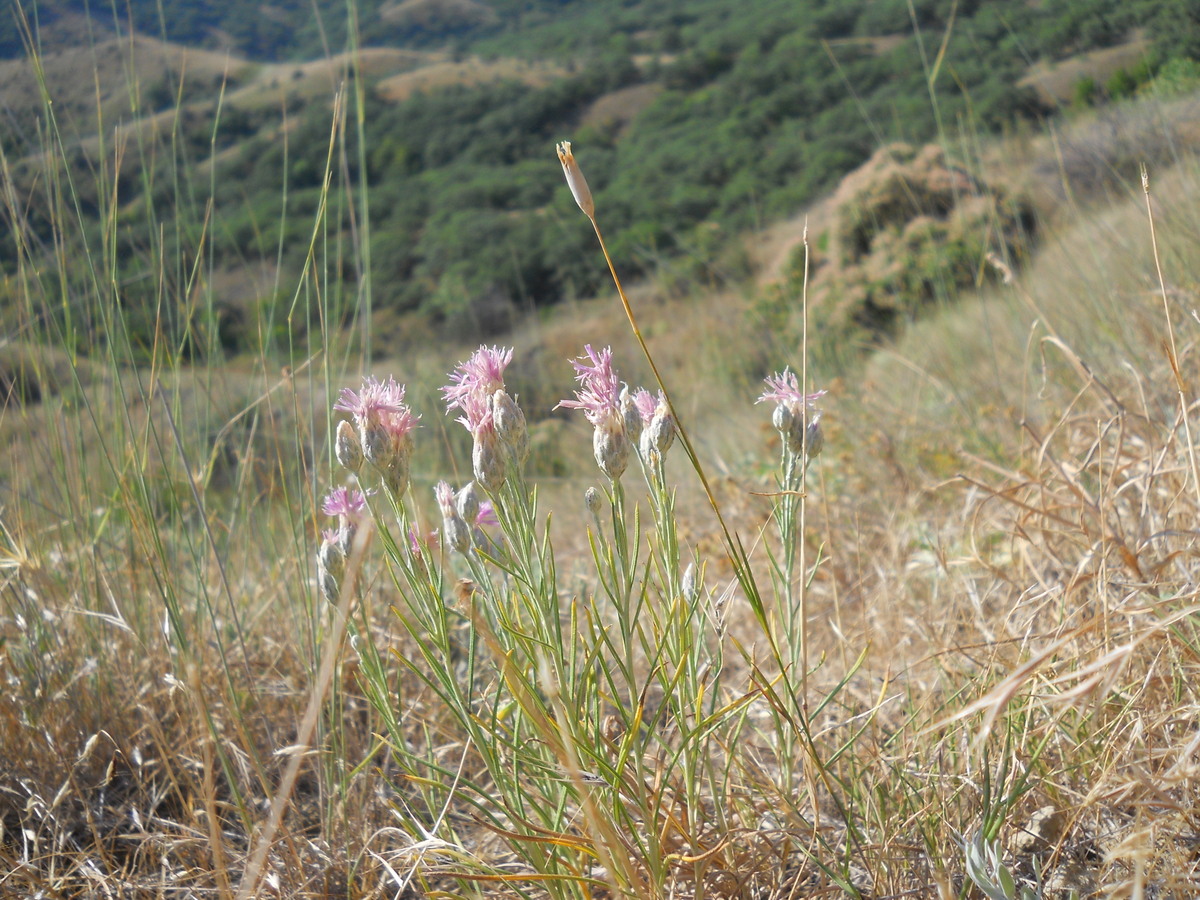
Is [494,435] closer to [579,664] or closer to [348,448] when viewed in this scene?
[348,448]

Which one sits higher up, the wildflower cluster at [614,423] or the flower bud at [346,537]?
the wildflower cluster at [614,423]

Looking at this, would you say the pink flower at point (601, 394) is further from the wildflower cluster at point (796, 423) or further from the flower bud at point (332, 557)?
the flower bud at point (332, 557)

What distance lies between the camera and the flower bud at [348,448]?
0.85 m

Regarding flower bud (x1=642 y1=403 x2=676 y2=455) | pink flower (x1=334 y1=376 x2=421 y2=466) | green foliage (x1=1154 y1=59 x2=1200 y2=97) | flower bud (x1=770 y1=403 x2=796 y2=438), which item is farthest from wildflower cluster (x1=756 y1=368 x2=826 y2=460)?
green foliage (x1=1154 y1=59 x2=1200 y2=97)

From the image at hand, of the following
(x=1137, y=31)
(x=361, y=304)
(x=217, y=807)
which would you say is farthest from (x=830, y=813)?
(x=1137, y=31)

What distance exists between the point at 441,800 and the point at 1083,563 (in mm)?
996

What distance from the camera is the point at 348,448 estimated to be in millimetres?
858

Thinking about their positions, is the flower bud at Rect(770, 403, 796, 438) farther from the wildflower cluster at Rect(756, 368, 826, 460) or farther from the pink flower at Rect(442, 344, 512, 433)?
the pink flower at Rect(442, 344, 512, 433)

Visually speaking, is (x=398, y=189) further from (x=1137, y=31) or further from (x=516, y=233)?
(x=1137, y=31)

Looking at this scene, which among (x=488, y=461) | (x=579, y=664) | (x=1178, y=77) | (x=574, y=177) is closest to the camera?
(x=574, y=177)

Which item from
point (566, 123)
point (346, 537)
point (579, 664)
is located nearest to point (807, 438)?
point (346, 537)

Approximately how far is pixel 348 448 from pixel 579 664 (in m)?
0.89

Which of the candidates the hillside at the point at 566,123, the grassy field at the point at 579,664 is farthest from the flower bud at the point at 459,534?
the hillside at the point at 566,123

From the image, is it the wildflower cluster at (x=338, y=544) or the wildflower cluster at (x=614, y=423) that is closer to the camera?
the wildflower cluster at (x=614, y=423)
